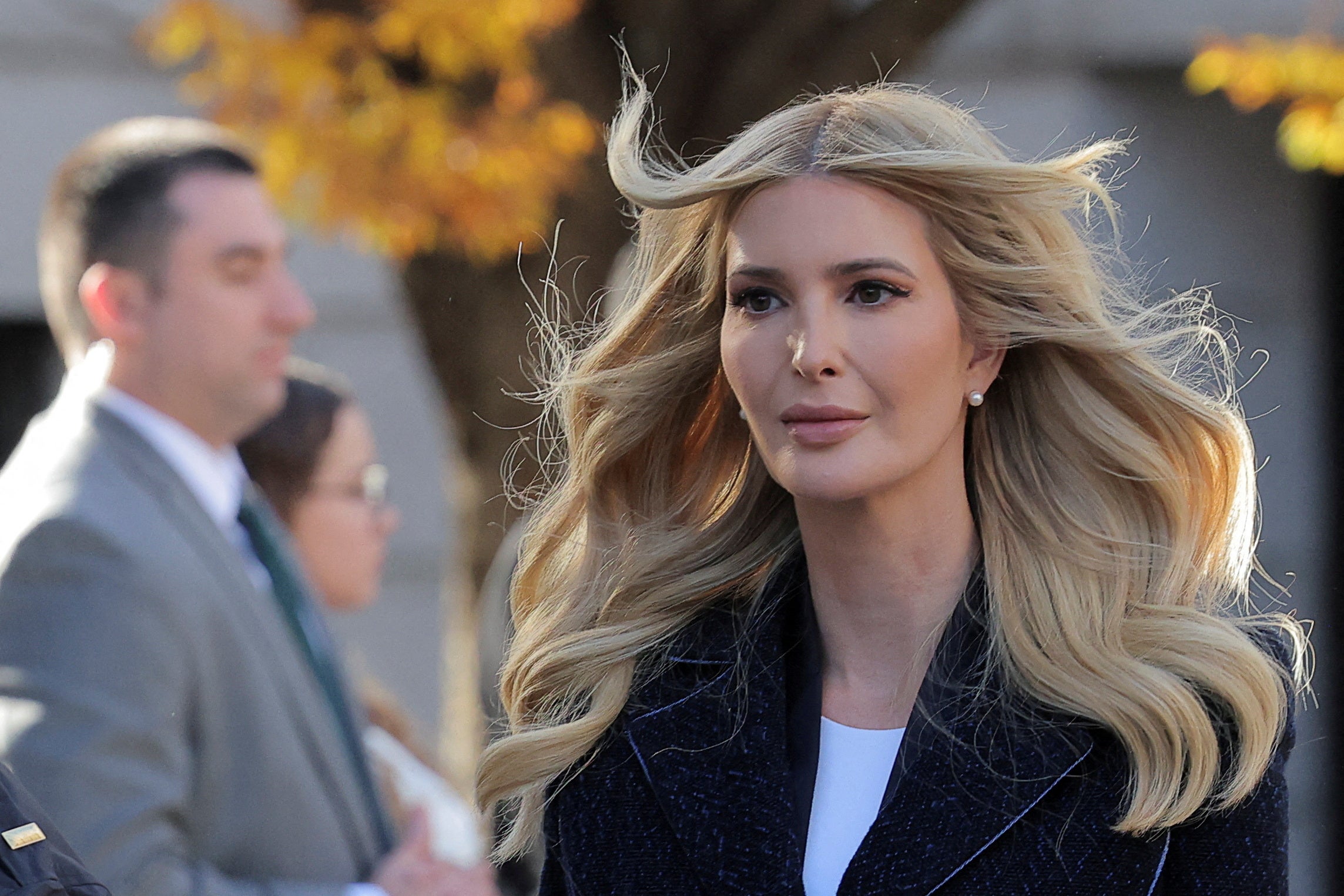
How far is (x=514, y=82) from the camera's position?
15.3 feet

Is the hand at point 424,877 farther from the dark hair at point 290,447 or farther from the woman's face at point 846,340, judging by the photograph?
the dark hair at point 290,447

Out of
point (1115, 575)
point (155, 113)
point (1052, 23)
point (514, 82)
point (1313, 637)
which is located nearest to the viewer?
point (1115, 575)

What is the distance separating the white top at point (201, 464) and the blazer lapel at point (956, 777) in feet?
4.25

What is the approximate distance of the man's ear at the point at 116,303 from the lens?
10.1 ft

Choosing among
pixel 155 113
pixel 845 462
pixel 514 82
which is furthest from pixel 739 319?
pixel 155 113

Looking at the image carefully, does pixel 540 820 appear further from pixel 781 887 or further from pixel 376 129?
pixel 376 129

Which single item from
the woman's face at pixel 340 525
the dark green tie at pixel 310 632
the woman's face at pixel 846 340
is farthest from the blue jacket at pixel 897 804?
the woman's face at pixel 340 525

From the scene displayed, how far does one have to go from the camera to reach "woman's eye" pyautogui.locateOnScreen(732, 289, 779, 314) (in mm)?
2129

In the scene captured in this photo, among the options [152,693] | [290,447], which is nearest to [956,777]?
[152,693]

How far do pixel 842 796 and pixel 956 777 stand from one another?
15 centimetres

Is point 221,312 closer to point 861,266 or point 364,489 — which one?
point 364,489

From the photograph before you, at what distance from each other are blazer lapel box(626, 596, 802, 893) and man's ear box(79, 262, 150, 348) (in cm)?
132

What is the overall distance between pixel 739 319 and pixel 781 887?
70 centimetres

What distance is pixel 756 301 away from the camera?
2.15m
